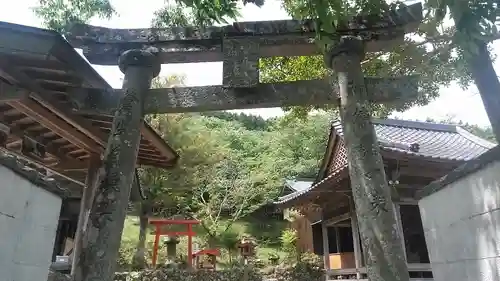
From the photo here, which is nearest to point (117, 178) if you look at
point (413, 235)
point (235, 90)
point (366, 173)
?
point (235, 90)

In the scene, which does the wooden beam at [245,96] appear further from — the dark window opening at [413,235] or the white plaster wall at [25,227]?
the dark window opening at [413,235]

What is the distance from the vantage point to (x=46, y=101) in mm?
4527

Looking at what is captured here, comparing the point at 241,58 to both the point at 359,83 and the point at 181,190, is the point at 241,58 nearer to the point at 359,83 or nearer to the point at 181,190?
the point at 359,83

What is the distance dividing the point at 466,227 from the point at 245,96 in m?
2.68

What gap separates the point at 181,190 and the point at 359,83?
1538 cm

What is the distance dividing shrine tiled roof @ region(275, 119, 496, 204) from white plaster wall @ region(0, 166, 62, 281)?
8334 millimetres

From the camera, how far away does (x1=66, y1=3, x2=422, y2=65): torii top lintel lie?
4.70 meters

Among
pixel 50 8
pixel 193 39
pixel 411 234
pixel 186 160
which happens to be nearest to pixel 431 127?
pixel 411 234

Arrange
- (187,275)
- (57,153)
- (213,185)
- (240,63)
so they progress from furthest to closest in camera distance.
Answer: (213,185)
(187,275)
(57,153)
(240,63)

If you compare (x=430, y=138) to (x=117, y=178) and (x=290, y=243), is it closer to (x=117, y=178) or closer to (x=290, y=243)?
(x=290, y=243)

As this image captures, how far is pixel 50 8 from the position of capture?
1075 cm

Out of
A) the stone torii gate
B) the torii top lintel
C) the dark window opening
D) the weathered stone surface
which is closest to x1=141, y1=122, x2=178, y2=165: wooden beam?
the stone torii gate

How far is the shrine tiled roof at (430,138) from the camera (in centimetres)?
1139

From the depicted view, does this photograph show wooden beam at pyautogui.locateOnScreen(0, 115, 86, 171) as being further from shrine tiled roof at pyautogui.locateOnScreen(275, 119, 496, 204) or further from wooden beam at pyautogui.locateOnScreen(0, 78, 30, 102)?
shrine tiled roof at pyautogui.locateOnScreen(275, 119, 496, 204)
